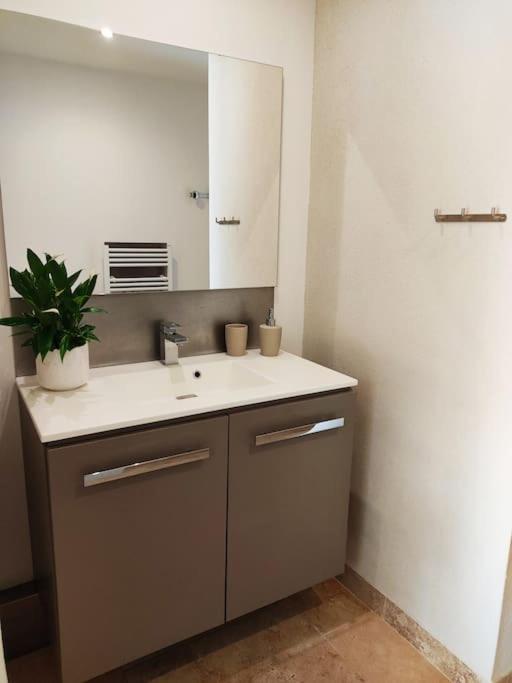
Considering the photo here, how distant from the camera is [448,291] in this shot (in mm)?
1448

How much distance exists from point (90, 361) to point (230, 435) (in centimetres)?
59

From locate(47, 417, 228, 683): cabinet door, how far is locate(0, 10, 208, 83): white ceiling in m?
1.12

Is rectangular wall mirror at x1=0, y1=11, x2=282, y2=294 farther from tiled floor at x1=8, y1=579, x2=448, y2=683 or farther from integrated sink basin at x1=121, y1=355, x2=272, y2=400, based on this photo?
tiled floor at x1=8, y1=579, x2=448, y2=683

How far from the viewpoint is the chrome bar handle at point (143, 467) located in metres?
1.20

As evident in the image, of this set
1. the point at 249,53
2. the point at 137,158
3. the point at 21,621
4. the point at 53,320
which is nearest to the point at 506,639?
the point at 21,621

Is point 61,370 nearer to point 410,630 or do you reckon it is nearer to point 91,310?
point 91,310

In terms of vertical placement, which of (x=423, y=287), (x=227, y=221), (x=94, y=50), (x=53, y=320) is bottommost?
(x=53, y=320)

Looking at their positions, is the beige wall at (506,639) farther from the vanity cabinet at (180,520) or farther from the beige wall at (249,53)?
the beige wall at (249,53)

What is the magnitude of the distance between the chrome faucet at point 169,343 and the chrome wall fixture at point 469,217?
2.93 feet

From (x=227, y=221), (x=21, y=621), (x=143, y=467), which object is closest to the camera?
(x=143, y=467)

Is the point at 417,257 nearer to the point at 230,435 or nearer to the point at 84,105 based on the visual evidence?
the point at 230,435

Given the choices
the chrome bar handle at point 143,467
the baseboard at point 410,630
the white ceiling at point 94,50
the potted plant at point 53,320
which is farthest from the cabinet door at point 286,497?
the white ceiling at point 94,50

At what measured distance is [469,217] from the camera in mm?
1357

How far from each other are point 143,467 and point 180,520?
0.21m
